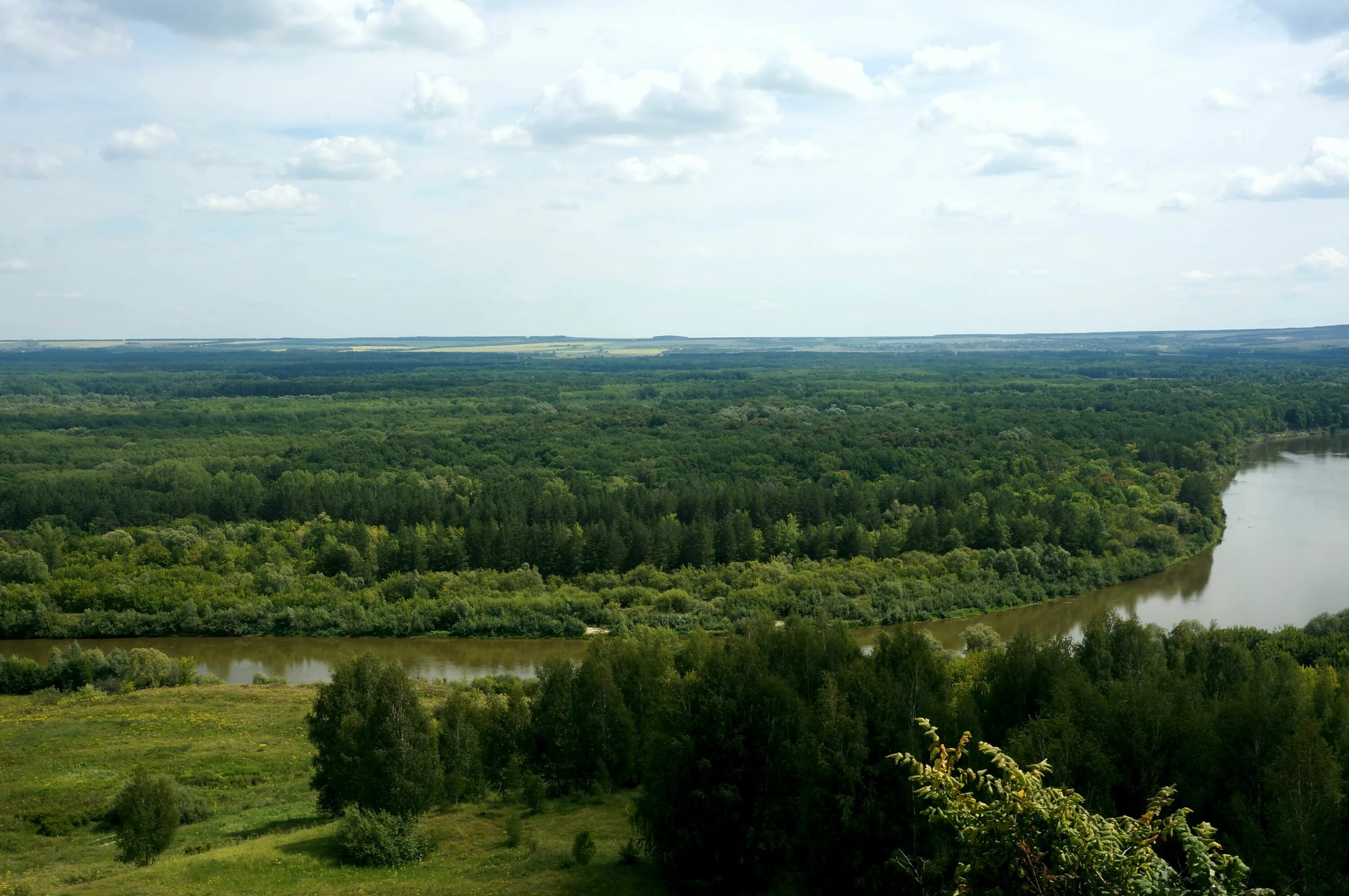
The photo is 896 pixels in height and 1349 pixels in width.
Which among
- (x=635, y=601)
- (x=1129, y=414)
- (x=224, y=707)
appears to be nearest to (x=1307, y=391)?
(x=1129, y=414)

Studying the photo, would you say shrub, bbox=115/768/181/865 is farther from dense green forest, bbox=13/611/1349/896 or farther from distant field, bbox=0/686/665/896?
dense green forest, bbox=13/611/1349/896

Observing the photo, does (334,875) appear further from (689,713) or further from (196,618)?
(196,618)

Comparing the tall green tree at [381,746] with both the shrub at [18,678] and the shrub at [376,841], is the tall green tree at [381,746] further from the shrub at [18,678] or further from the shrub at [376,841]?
the shrub at [18,678]

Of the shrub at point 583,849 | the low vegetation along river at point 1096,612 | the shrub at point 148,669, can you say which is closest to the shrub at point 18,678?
the shrub at point 148,669

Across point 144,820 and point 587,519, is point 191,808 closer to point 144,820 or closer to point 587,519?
point 144,820

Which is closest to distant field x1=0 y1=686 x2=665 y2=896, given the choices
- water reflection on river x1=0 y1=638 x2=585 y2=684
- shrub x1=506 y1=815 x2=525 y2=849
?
shrub x1=506 y1=815 x2=525 y2=849
